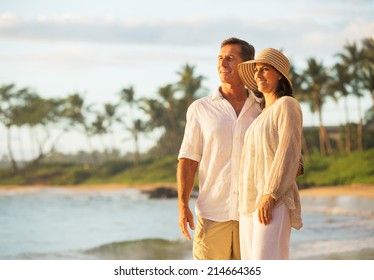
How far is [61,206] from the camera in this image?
16422 mm

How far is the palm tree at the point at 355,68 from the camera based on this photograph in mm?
9870

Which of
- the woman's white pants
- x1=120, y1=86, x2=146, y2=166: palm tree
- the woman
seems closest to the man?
the woman

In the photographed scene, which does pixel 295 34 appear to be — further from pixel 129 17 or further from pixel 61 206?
pixel 61 206

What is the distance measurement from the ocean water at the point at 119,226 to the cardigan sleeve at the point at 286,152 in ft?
25.0

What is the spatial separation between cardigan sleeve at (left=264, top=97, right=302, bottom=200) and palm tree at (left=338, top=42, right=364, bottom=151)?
25.1 feet

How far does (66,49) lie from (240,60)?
9153 millimetres

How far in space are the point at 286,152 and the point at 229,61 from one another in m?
0.49

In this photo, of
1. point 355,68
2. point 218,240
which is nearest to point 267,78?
point 218,240

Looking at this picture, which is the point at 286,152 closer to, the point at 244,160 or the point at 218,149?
the point at 244,160

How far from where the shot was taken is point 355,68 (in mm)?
10930

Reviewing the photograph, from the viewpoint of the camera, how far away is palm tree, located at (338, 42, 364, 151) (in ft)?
32.4

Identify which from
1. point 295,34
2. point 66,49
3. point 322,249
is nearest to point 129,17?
point 295,34

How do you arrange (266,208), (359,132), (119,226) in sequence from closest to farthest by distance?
1. (266,208)
2. (359,132)
3. (119,226)

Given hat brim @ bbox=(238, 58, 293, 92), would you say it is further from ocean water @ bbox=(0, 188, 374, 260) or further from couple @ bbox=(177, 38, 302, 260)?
ocean water @ bbox=(0, 188, 374, 260)
